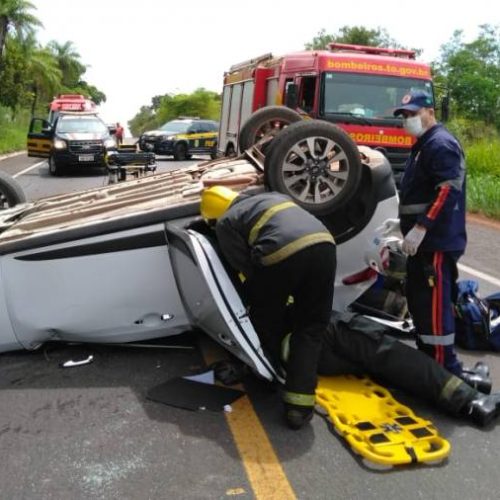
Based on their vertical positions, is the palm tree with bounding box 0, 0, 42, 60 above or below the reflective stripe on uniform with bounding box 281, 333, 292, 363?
above

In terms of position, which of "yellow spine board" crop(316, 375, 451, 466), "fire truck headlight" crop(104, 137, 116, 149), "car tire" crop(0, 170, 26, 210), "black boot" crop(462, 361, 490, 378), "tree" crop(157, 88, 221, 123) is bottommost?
"yellow spine board" crop(316, 375, 451, 466)

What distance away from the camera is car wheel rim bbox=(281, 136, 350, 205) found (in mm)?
4203

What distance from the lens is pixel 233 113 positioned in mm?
15312

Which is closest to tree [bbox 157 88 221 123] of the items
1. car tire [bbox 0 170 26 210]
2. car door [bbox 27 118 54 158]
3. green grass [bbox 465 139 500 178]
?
car door [bbox 27 118 54 158]

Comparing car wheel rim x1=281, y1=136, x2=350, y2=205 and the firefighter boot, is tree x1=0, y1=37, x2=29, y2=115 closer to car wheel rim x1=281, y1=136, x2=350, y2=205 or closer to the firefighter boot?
car wheel rim x1=281, y1=136, x2=350, y2=205

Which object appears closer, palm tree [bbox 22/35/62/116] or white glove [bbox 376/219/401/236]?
white glove [bbox 376/219/401/236]

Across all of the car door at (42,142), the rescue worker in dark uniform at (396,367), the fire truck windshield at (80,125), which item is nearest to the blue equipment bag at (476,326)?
the rescue worker in dark uniform at (396,367)

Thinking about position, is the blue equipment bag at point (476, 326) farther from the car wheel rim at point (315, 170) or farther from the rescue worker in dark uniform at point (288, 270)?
the rescue worker in dark uniform at point (288, 270)

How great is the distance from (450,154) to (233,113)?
12.2 meters

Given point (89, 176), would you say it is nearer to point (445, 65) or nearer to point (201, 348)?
point (201, 348)

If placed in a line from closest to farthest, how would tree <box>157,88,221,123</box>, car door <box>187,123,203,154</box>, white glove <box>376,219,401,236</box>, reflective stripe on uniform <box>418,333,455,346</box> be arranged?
reflective stripe on uniform <box>418,333,455,346</box> < white glove <box>376,219,401,236</box> < car door <box>187,123,203,154</box> < tree <box>157,88,221,123</box>

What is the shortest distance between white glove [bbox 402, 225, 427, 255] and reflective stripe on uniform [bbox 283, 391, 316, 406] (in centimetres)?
103

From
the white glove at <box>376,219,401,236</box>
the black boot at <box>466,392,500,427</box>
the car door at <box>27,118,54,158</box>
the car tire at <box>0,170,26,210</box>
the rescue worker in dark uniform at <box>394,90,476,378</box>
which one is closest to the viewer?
the black boot at <box>466,392,500,427</box>

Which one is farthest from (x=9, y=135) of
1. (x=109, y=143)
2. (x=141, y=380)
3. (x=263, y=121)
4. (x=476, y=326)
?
(x=476, y=326)
